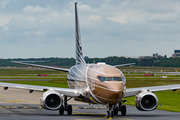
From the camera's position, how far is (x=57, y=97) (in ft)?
108

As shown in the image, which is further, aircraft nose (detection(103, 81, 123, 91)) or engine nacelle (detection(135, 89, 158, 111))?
engine nacelle (detection(135, 89, 158, 111))

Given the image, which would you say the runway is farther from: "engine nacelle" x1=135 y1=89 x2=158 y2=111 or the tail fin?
the tail fin

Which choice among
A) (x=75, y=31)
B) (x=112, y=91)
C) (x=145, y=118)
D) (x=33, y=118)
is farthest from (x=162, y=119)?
(x=75, y=31)

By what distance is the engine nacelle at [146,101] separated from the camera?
32.8 meters

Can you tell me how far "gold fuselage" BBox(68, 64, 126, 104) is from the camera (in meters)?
30.0

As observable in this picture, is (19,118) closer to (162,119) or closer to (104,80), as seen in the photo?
(104,80)

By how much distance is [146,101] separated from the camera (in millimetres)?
33156

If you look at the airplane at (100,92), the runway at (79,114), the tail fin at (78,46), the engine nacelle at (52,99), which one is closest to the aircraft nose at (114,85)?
the airplane at (100,92)

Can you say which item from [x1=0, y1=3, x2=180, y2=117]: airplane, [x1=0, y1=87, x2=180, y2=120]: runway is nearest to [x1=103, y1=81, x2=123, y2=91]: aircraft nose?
[x1=0, y1=3, x2=180, y2=117]: airplane

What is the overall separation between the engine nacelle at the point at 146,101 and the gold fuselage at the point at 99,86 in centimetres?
246

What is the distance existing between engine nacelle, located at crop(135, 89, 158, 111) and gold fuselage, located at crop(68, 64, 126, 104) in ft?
8.07

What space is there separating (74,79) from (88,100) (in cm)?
483

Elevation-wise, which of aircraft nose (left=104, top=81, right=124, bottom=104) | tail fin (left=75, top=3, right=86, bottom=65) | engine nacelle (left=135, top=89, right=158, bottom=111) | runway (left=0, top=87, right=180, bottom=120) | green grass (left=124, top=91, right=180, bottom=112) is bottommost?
green grass (left=124, top=91, right=180, bottom=112)

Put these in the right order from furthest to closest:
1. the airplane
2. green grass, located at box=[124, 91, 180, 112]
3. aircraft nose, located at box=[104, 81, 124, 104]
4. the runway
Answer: green grass, located at box=[124, 91, 180, 112] < the runway < the airplane < aircraft nose, located at box=[104, 81, 124, 104]
